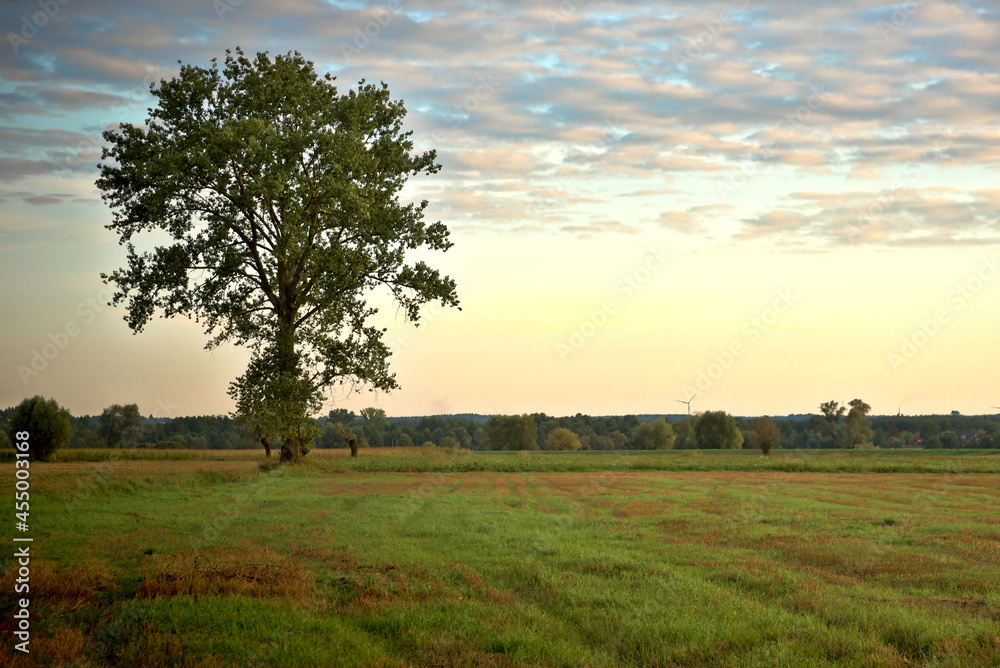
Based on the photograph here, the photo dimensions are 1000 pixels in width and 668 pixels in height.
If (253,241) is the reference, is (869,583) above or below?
below

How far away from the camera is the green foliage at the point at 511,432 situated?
4975 inches

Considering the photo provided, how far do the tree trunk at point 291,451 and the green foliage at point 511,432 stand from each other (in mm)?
89743

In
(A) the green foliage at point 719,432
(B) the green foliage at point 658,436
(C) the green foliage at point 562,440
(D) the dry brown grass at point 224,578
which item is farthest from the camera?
(C) the green foliage at point 562,440

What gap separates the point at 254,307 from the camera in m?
34.8

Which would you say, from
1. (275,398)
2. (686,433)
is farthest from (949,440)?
(275,398)

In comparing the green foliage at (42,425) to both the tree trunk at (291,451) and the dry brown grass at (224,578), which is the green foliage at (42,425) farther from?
the dry brown grass at (224,578)

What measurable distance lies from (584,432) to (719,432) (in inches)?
1512

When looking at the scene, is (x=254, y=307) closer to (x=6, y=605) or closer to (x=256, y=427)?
(x=256, y=427)

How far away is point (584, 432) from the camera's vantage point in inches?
5778

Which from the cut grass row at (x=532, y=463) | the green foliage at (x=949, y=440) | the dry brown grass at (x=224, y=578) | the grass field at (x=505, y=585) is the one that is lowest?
the green foliage at (x=949, y=440)

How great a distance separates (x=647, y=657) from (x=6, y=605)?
24.4ft

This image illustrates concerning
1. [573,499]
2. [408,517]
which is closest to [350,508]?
[408,517]

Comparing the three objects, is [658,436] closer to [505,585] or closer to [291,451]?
[291,451]

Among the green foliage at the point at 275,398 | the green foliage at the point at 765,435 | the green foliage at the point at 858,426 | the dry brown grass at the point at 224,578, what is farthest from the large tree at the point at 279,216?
the green foliage at the point at 858,426
